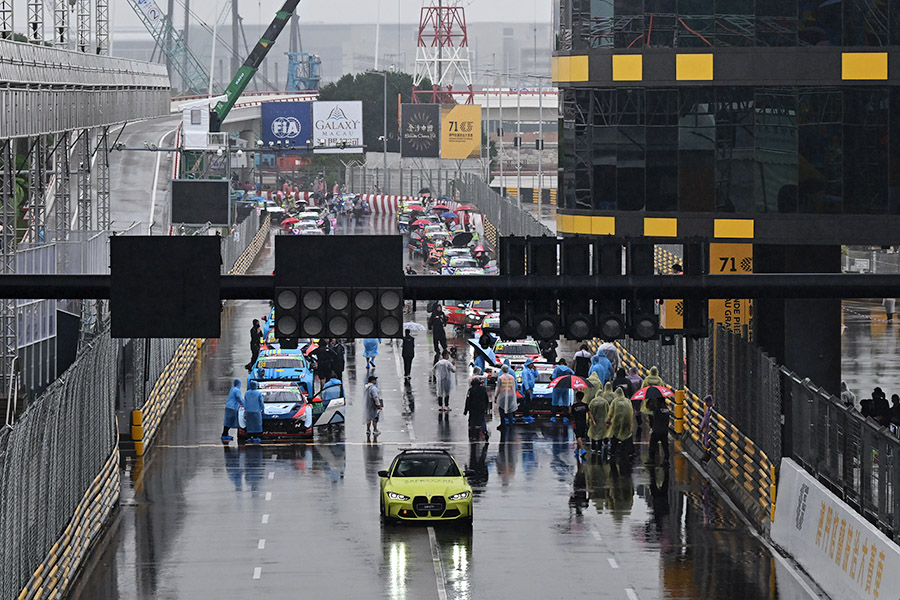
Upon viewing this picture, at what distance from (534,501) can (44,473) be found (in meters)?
9.58

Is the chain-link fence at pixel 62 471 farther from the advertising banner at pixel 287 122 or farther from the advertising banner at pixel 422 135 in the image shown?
the advertising banner at pixel 287 122

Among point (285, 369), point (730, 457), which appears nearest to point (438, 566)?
point (730, 457)

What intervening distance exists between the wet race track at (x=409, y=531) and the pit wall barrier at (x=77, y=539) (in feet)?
0.86

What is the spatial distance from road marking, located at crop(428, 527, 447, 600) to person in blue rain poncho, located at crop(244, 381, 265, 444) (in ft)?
28.8

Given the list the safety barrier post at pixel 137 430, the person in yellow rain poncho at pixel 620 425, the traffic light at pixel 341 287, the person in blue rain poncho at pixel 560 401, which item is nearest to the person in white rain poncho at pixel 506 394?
the person in blue rain poncho at pixel 560 401

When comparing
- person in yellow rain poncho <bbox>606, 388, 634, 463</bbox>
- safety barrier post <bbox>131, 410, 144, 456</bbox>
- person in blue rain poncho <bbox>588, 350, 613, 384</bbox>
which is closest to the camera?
person in yellow rain poncho <bbox>606, 388, 634, 463</bbox>

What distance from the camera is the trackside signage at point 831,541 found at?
18.5 meters

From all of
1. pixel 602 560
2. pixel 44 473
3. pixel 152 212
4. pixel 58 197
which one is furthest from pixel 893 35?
pixel 152 212

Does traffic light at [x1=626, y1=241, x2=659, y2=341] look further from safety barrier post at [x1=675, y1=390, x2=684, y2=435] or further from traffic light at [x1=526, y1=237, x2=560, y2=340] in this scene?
safety barrier post at [x1=675, y1=390, x2=684, y2=435]

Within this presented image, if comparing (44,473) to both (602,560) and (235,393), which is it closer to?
(602,560)

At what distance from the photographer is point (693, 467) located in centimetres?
3039

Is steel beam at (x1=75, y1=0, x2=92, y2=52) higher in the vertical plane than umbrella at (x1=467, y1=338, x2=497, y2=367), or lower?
higher

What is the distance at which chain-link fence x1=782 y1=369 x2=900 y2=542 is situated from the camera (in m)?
18.8

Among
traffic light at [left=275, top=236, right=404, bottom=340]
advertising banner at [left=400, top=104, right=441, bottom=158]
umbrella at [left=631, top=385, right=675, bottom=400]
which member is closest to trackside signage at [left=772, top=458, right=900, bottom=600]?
traffic light at [left=275, top=236, right=404, bottom=340]
